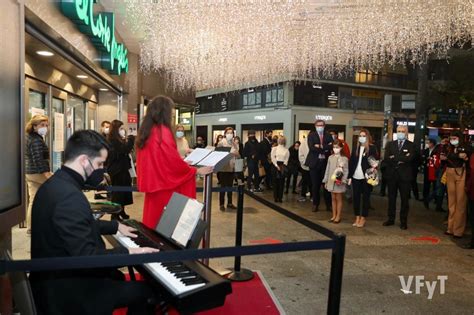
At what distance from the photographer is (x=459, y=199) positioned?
233 inches

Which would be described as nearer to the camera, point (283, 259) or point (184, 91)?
→ point (283, 259)

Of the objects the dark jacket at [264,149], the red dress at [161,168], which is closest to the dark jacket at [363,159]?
the red dress at [161,168]

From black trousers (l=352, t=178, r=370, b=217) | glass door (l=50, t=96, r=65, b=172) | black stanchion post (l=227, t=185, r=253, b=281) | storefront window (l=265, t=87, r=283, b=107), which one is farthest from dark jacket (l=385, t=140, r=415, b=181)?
storefront window (l=265, t=87, r=283, b=107)

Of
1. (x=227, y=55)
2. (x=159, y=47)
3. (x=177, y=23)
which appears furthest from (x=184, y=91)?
(x=177, y=23)

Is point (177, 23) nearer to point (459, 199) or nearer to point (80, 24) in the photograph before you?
point (80, 24)

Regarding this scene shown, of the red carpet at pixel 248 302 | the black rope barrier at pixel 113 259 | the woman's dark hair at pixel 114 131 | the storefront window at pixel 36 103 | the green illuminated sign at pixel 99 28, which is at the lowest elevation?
the red carpet at pixel 248 302

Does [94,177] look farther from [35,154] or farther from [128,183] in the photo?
[128,183]

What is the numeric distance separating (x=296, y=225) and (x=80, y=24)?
470cm

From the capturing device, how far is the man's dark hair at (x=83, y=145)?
2.00 meters

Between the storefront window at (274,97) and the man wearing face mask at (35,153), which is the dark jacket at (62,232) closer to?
the man wearing face mask at (35,153)

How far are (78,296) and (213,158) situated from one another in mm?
1936

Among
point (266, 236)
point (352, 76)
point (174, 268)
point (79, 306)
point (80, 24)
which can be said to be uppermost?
point (352, 76)

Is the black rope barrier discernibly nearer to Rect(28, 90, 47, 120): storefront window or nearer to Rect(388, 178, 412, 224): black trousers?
Rect(388, 178, 412, 224): black trousers

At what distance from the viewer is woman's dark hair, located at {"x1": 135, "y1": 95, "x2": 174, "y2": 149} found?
3408 millimetres
